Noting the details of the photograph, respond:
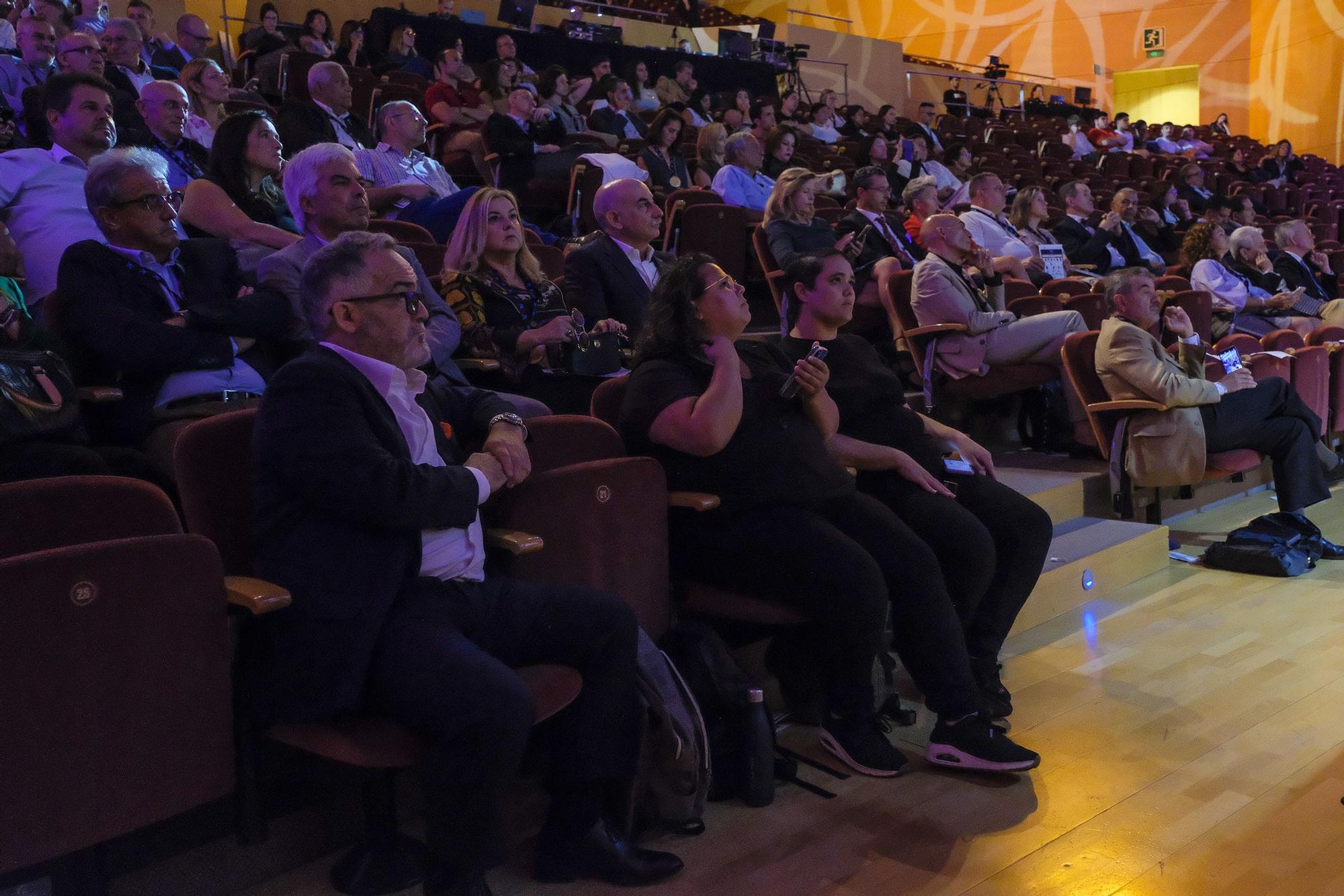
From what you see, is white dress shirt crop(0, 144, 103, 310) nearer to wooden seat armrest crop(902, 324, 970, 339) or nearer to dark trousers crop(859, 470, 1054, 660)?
dark trousers crop(859, 470, 1054, 660)

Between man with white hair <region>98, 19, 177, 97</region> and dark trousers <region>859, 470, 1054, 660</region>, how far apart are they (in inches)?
121

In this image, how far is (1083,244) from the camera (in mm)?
5238

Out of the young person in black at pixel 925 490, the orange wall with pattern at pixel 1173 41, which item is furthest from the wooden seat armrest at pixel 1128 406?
the orange wall with pattern at pixel 1173 41

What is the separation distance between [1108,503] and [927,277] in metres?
0.85

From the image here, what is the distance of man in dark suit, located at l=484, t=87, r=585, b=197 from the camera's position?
179 inches

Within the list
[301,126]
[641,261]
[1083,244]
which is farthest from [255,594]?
[1083,244]

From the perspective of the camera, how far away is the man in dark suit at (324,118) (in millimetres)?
3469

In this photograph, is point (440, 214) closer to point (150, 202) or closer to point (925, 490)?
point (150, 202)

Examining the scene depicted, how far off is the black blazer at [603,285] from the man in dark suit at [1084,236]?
10.3ft

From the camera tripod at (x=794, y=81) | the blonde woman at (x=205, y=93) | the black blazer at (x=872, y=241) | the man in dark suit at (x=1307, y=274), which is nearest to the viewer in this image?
the blonde woman at (x=205, y=93)

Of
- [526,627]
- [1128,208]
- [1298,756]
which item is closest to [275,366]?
[526,627]

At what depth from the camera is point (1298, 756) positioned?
6.15 feet

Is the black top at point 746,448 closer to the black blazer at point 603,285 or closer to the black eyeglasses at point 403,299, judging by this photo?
the black eyeglasses at point 403,299

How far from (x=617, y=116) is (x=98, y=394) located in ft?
15.9
